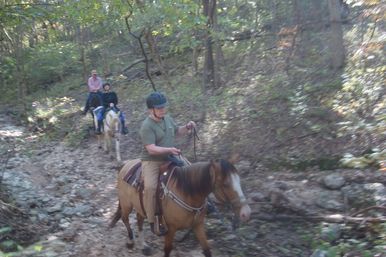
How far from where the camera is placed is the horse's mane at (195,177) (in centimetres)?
555

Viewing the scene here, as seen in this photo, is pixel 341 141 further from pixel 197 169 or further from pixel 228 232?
pixel 197 169

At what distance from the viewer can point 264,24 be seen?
57.3 feet

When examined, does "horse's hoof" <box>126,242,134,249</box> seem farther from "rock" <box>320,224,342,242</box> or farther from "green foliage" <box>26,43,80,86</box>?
"green foliage" <box>26,43,80,86</box>

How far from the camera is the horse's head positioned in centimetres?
507

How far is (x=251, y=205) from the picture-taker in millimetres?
7645

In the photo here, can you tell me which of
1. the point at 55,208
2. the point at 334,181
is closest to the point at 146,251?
the point at 55,208

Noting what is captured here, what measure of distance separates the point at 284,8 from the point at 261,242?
1158 centimetres

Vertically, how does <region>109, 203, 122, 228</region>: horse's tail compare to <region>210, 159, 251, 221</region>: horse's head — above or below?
below

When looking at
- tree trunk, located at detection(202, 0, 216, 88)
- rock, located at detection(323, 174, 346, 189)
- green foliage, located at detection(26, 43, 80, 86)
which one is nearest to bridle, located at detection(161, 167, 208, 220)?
rock, located at detection(323, 174, 346, 189)

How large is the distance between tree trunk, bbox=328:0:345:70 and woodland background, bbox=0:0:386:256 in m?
0.03

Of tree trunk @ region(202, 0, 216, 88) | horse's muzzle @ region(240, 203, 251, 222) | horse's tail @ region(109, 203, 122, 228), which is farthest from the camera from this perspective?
tree trunk @ region(202, 0, 216, 88)

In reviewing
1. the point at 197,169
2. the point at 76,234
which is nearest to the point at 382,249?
the point at 197,169

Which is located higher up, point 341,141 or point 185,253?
point 341,141

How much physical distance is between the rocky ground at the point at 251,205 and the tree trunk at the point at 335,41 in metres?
4.29
